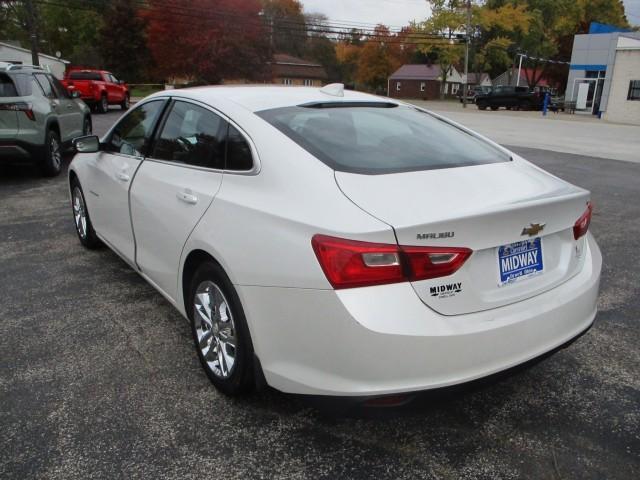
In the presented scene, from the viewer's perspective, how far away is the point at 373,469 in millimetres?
2381

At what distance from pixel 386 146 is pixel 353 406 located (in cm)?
136

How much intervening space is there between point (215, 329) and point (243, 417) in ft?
1.52

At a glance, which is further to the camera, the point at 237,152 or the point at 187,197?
the point at 187,197

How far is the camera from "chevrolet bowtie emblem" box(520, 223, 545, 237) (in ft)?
7.73

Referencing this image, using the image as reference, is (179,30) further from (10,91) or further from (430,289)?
(430,289)

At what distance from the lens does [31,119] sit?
26.6 feet

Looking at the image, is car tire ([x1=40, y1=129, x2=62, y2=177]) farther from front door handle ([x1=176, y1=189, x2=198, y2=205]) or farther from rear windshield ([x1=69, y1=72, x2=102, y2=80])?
rear windshield ([x1=69, y1=72, x2=102, y2=80])

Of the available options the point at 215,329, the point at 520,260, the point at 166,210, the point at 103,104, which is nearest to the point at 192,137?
the point at 166,210

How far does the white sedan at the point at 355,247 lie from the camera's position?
212 cm

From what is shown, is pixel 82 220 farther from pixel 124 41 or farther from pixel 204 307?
pixel 124 41

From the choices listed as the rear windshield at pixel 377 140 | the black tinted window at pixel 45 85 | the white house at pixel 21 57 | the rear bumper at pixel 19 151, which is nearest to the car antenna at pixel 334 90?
the rear windshield at pixel 377 140

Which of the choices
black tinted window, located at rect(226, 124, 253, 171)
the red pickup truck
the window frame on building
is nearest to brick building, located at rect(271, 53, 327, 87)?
the window frame on building

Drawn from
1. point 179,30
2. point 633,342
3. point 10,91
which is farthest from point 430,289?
point 179,30

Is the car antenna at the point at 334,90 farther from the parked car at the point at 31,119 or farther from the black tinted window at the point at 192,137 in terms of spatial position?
the parked car at the point at 31,119
